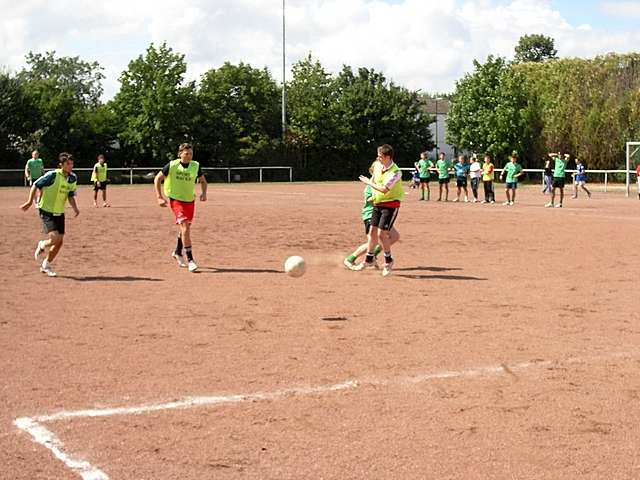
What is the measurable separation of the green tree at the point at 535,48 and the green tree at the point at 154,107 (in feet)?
260

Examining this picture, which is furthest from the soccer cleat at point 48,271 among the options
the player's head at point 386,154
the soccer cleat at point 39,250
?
the player's head at point 386,154

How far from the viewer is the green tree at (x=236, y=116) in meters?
61.7

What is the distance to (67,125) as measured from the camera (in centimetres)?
5966

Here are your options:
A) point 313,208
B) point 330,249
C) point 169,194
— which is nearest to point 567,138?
point 313,208

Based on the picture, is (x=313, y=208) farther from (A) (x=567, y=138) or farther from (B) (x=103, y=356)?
(A) (x=567, y=138)

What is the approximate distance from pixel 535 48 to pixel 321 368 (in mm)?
129591

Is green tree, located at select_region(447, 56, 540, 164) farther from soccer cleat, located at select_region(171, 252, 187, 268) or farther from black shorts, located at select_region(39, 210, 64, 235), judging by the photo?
black shorts, located at select_region(39, 210, 64, 235)

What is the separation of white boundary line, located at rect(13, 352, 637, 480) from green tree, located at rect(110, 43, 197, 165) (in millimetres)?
53234

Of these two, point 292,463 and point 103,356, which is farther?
point 103,356

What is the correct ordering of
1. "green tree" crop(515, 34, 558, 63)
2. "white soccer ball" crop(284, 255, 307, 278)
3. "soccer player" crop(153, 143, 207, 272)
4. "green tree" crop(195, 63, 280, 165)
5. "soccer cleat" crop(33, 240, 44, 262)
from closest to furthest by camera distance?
"white soccer ball" crop(284, 255, 307, 278) < "soccer cleat" crop(33, 240, 44, 262) < "soccer player" crop(153, 143, 207, 272) < "green tree" crop(195, 63, 280, 165) < "green tree" crop(515, 34, 558, 63)

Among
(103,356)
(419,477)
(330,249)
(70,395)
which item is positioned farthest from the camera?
(330,249)

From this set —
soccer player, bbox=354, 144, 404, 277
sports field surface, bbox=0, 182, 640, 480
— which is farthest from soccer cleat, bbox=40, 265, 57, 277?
soccer player, bbox=354, 144, 404, 277

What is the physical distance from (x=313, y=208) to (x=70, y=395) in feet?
75.5

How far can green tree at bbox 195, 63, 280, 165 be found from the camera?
2427 inches
